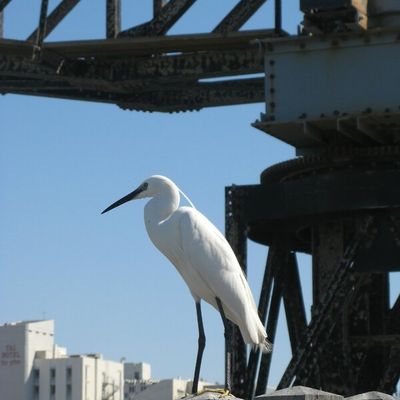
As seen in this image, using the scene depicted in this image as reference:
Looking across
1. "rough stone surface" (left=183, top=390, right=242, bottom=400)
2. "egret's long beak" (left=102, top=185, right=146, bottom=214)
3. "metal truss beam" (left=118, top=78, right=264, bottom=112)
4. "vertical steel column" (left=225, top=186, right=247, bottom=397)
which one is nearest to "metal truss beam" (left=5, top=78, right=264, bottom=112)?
"metal truss beam" (left=118, top=78, right=264, bottom=112)

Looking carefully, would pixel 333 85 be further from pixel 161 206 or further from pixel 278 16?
pixel 161 206

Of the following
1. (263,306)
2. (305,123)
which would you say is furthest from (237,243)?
(305,123)

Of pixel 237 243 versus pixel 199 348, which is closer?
pixel 199 348

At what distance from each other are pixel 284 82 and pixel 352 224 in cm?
332

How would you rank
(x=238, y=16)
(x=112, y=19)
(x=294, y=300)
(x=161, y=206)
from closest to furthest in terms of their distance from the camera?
(x=161, y=206) → (x=238, y=16) → (x=112, y=19) → (x=294, y=300)

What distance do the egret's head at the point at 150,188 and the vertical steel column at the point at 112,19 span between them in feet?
29.7

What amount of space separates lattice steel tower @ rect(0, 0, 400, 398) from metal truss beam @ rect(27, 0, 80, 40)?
0.02 meters

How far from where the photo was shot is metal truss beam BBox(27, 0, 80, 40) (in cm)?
3300

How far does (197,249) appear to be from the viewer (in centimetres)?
2366

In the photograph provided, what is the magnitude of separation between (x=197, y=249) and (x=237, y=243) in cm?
798

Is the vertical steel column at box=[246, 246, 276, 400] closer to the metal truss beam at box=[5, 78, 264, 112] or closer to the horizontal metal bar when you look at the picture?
the metal truss beam at box=[5, 78, 264, 112]

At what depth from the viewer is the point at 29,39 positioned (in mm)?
32938

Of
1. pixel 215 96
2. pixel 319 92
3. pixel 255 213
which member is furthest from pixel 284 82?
pixel 215 96

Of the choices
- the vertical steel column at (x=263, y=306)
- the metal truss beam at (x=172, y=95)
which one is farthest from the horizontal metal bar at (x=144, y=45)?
the vertical steel column at (x=263, y=306)
